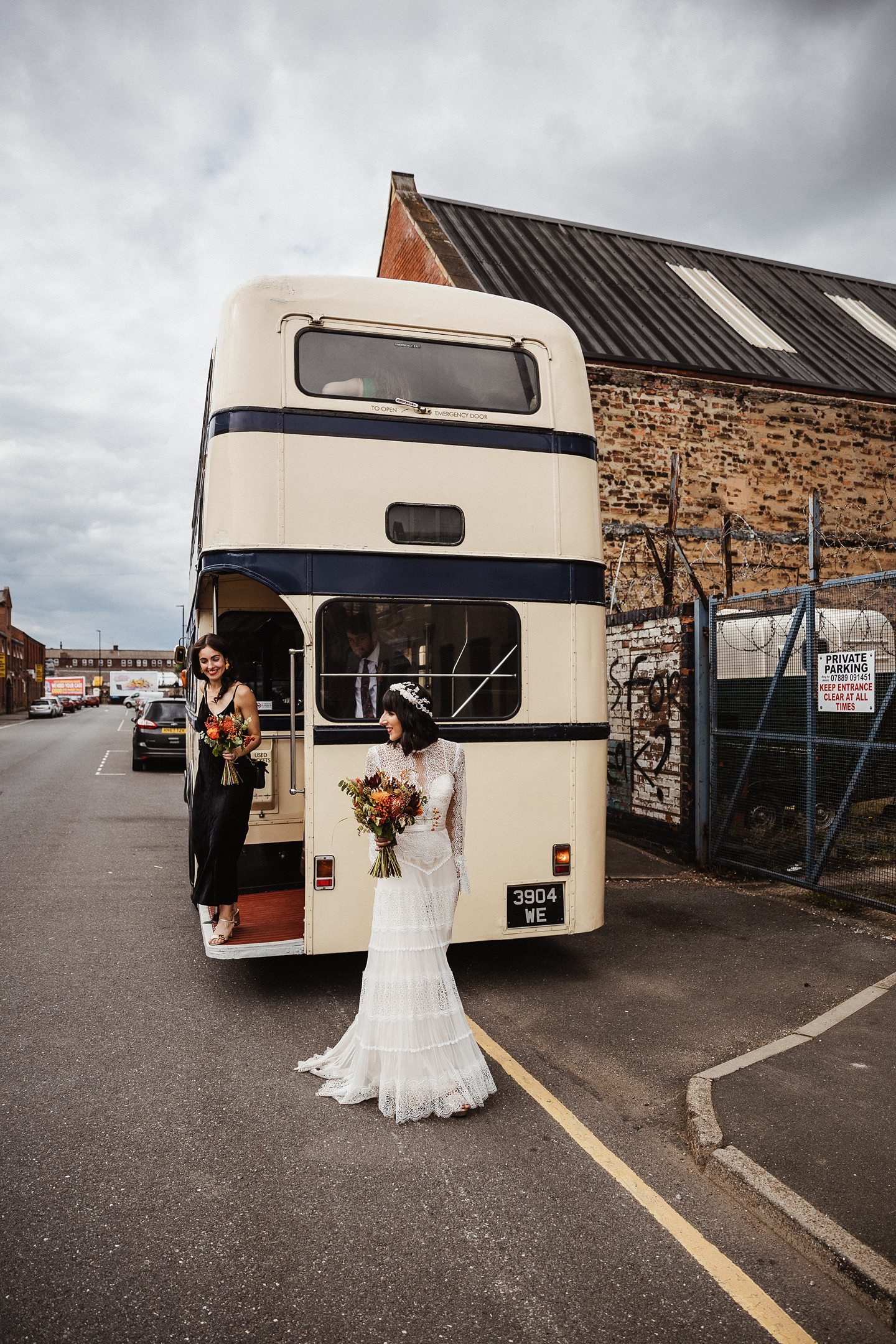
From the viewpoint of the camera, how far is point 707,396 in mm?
16688

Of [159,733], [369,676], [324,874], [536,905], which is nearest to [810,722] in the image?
→ [536,905]

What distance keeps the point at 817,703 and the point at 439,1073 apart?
523 cm

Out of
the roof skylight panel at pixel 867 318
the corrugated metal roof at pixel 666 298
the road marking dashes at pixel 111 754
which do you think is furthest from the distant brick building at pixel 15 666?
the roof skylight panel at pixel 867 318

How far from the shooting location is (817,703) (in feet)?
26.4

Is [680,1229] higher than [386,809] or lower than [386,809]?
lower

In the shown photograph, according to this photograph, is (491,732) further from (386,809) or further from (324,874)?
(386,809)

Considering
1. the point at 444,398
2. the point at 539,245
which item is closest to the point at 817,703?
the point at 444,398

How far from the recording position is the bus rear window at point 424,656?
5555mm

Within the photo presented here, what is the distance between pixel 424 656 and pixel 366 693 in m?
0.42

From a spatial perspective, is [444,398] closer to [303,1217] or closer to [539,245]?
[303,1217]

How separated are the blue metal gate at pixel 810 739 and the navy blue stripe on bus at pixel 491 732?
8.93 ft

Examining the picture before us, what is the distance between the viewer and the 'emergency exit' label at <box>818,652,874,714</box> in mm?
7477

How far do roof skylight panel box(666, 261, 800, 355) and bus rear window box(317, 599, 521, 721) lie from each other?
50.0ft

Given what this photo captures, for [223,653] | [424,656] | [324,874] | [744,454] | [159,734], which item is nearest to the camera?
[324,874]
